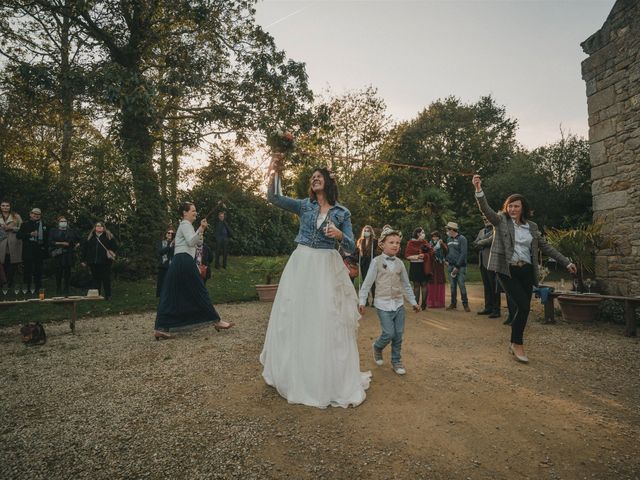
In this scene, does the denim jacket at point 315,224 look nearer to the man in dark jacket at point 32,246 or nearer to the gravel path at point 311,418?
the gravel path at point 311,418

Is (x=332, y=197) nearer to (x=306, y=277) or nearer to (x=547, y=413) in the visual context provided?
(x=306, y=277)

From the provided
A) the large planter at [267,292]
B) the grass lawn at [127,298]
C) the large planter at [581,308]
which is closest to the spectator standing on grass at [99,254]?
the grass lawn at [127,298]

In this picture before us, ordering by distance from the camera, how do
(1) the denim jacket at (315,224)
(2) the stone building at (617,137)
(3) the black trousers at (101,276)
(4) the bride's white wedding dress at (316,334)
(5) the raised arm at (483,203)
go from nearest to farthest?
(4) the bride's white wedding dress at (316,334) < (1) the denim jacket at (315,224) < (5) the raised arm at (483,203) < (2) the stone building at (617,137) < (3) the black trousers at (101,276)

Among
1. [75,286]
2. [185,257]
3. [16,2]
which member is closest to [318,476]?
[185,257]

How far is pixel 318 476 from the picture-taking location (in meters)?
2.35

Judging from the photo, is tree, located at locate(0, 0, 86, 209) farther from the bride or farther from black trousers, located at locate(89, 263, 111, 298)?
the bride

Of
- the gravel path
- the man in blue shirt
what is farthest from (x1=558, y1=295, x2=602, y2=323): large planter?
the man in blue shirt

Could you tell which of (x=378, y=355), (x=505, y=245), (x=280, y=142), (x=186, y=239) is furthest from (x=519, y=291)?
(x=186, y=239)

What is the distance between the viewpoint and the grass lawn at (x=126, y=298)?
7.51 metres

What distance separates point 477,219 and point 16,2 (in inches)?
970

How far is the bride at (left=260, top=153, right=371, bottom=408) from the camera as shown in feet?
11.0

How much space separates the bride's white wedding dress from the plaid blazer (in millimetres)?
2353

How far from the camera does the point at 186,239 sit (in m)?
5.59

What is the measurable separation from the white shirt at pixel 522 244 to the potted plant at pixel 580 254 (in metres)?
3.21
